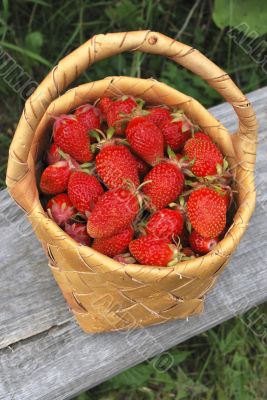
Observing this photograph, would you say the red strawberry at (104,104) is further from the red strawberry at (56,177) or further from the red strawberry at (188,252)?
the red strawberry at (188,252)

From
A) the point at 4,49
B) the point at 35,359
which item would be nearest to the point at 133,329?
the point at 35,359

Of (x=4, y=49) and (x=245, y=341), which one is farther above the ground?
(x=4, y=49)

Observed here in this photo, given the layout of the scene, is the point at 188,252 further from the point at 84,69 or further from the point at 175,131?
the point at 84,69

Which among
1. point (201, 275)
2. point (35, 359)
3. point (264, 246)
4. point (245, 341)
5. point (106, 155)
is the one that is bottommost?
Result: point (245, 341)

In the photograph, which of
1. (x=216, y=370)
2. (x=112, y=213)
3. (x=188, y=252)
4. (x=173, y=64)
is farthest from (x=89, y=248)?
(x=173, y=64)

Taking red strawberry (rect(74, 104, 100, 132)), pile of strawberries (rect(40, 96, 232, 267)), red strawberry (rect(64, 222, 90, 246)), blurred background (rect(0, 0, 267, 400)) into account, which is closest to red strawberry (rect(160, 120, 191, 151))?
pile of strawberries (rect(40, 96, 232, 267))

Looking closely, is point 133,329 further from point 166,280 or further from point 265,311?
point 265,311

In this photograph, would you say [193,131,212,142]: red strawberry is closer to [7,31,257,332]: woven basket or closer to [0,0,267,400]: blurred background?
[7,31,257,332]: woven basket
